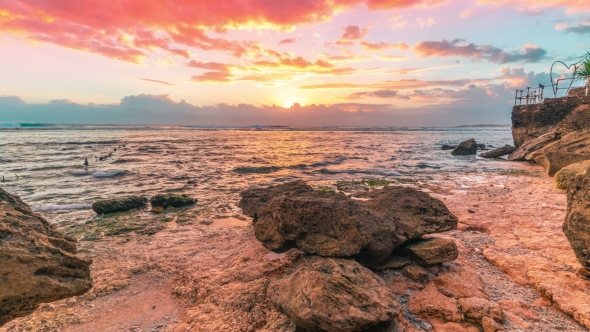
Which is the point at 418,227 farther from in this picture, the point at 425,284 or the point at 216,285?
the point at 216,285

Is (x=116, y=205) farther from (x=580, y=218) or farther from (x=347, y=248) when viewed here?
(x=580, y=218)

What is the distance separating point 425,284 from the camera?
4.98m

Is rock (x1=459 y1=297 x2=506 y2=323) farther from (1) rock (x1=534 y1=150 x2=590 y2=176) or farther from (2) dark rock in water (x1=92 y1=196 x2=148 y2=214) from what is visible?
(1) rock (x1=534 y1=150 x2=590 y2=176)

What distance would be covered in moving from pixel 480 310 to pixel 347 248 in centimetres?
197

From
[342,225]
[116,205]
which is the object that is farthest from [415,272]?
[116,205]

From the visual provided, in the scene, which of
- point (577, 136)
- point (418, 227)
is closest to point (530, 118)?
point (577, 136)

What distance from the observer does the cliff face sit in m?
23.8

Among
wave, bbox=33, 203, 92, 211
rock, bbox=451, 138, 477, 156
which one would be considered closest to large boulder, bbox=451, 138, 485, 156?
rock, bbox=451, 138, 477, 156

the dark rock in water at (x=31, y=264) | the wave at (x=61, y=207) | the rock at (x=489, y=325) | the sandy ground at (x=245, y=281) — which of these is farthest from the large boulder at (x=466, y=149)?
the dark rock in water at (x=31, y=264)

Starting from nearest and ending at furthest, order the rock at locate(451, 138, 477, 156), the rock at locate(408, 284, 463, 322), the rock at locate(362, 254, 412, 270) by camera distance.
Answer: the rock at locate(408, 284, 463, 322) → the rock at locate(362, 254, 412, 270) → the rock at locate(451, 138, 477, 156)

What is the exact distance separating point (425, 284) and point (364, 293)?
1.66m

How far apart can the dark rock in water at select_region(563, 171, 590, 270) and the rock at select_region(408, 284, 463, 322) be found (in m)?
2.33

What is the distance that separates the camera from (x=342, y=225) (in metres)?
4.99

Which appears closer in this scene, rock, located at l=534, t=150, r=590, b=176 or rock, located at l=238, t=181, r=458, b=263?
rock, located at l=238, t=181, r=458, b=263
